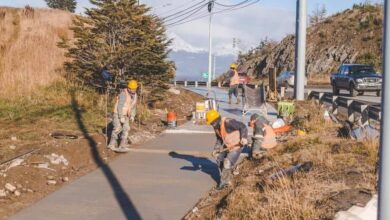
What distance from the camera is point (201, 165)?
1239 cm

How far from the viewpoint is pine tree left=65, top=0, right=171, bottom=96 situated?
829 inches

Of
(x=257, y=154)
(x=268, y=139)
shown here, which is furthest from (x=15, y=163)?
Result: (x=268, y=139)

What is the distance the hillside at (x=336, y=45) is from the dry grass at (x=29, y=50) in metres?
28.4

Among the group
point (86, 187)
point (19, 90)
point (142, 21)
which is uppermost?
point (142, 21)

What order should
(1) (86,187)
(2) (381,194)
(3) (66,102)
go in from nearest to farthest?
(2) (381,194) → (1) (86,187) → (3) (66,102)

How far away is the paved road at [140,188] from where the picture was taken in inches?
343

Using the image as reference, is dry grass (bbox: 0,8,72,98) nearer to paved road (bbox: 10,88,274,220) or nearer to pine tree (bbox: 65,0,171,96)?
pine tree (bbox: 65,0,171,96)

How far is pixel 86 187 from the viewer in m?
10.3

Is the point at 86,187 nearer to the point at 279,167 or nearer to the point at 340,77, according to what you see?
the point at 279,167

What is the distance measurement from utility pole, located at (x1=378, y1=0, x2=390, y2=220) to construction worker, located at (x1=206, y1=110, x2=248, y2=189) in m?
6.79

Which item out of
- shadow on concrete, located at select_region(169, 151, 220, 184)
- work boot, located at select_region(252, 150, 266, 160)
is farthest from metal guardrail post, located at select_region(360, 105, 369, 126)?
shadow on concrete, located at select_region(169, 151, 220, 184)

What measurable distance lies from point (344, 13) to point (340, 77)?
35.9 meters

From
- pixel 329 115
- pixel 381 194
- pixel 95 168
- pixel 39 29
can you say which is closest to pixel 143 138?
pixel 95 168

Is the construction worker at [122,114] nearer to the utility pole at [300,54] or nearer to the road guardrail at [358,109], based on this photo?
the road guardrail at [358,109]
